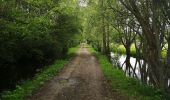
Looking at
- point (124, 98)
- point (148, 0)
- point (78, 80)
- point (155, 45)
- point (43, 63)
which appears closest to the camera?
point (124, 98)

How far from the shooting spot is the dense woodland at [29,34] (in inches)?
808

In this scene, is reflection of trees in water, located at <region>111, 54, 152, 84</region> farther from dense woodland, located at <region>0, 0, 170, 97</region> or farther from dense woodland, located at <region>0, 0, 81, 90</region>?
dense woodland, located at <region>0, 0, 81, 90</region>

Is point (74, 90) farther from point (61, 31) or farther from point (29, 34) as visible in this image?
point (61, 31)

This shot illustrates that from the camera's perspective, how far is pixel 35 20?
23.0 m

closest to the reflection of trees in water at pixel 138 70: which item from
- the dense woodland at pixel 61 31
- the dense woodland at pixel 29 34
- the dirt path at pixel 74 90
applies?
the dense woodland at pixel 61 31

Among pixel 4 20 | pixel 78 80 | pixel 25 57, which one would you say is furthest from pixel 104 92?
pixel 25 57

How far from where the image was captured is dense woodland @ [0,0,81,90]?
20.5m

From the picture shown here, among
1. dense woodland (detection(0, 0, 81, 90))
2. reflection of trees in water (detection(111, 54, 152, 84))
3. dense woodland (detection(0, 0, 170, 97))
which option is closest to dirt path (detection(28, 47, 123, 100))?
dense woodland (detection(0, 0, 170, 97))

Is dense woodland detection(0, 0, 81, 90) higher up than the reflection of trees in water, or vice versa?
dense woodland detection(0, 0, 81, 90)

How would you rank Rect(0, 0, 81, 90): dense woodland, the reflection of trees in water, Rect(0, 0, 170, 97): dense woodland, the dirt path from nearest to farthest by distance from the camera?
the dirt path, Rect(0, 0, 170, 97): dense woodland, Rect(0, 0, 81, 90): dense woodland, the reflection of trees in water

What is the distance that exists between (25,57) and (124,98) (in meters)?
20.1

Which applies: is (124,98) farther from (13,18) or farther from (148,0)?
(13,18)

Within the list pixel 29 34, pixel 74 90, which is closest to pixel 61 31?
pixel 29 34

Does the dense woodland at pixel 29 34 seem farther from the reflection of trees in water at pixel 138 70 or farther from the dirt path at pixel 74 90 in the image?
the reflection of trees in water at pixel 138 70
